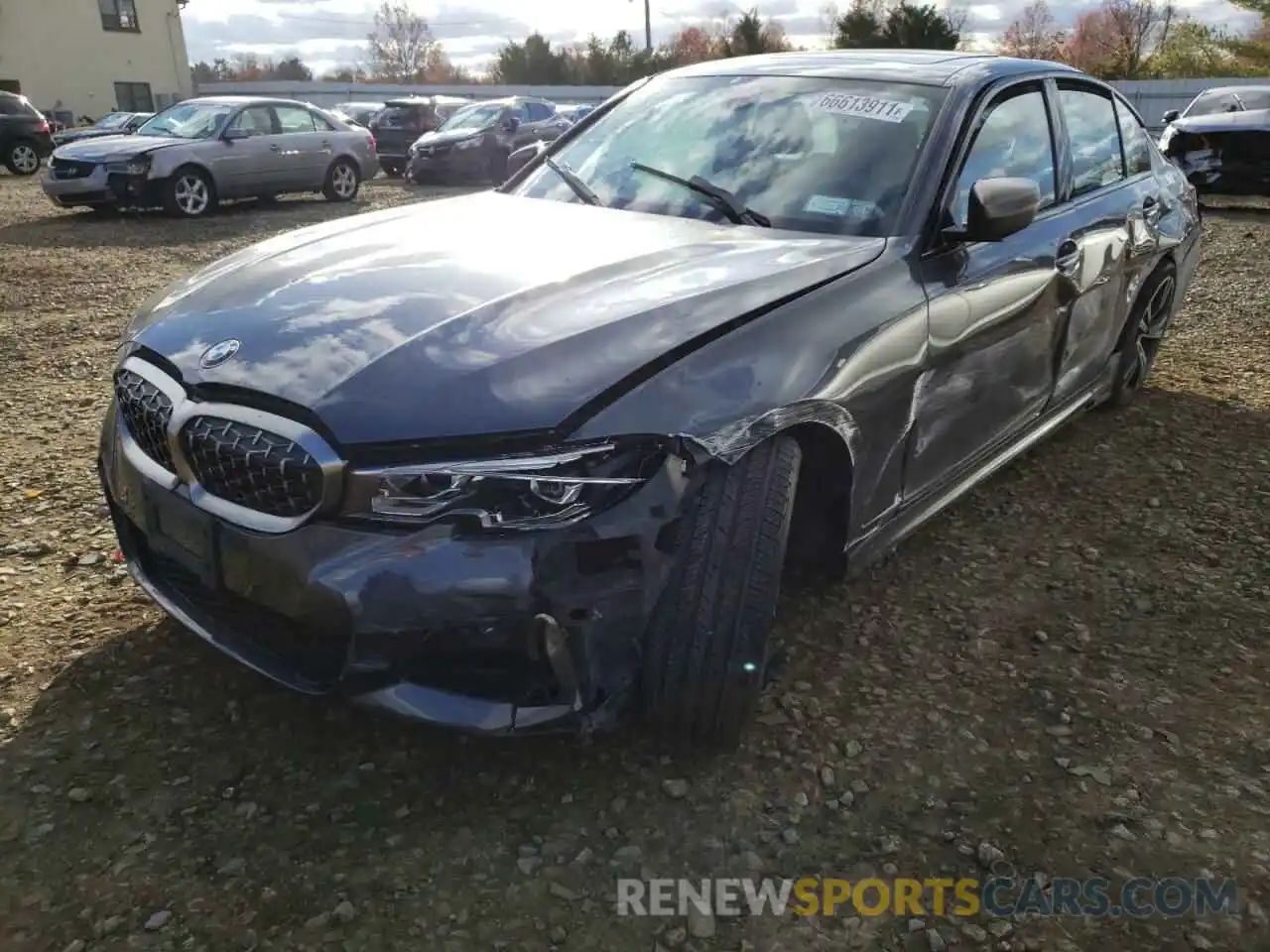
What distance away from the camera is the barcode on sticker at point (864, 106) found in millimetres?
3061

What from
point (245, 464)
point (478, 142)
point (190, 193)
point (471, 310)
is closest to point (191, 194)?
point (190, 193)

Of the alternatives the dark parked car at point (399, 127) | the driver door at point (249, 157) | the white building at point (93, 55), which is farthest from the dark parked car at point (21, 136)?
the white building at point (93, 55)

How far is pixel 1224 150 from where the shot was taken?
12.6 metres

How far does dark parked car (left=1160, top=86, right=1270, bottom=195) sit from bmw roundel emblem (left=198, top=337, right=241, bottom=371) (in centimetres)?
1267

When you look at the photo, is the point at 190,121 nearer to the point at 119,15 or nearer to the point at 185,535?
the point at 185,535

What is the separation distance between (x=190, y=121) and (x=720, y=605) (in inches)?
493

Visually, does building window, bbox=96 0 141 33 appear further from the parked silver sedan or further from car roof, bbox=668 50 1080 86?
car roof, bbox=668 50 1080 86

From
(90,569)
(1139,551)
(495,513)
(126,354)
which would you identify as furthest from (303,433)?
(1139,551)

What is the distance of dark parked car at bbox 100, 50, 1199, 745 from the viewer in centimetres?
194

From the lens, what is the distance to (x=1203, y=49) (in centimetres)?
4488

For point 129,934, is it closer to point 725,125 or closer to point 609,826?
point 609,826

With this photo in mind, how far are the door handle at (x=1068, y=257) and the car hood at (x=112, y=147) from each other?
36.1 ft

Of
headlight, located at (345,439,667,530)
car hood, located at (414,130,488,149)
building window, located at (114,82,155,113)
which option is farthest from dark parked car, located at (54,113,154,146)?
headlight, located at (345,439,667,530)

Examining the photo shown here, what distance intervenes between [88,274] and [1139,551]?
8259mm
